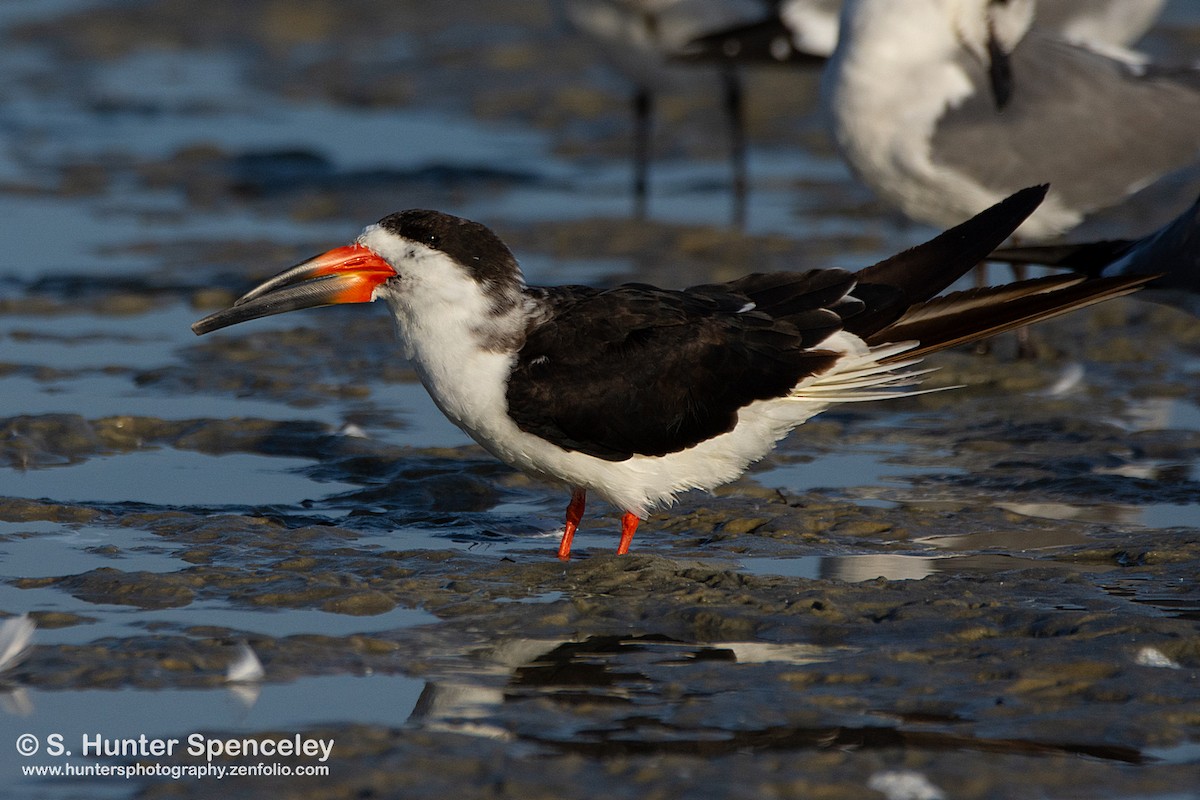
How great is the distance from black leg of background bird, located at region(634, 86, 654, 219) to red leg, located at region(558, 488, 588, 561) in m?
4.77

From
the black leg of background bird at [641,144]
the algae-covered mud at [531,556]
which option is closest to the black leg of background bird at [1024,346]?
the algae-covered mud at [531,556]

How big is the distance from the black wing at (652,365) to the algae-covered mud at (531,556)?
39 cm

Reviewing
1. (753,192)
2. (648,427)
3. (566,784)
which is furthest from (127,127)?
(566,784)

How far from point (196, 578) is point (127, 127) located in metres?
7.78

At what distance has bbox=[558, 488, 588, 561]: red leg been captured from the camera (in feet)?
15.8

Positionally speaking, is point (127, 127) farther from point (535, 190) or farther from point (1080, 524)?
point (1080, 524)

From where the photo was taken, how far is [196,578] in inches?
179

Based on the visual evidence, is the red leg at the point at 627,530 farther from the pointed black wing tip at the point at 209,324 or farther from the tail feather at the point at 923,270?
the pointed black wing tip at the point at 209,324

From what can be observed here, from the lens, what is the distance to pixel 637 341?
185 inches

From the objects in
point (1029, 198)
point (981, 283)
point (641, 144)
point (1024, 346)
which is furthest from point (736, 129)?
point (1029, 198)

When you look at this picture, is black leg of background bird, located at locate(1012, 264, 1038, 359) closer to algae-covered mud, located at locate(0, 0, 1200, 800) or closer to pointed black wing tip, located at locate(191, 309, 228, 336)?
algae-covered mud, located at locate(0, 0, 1200, 800)

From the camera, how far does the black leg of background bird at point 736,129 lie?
31.6ft

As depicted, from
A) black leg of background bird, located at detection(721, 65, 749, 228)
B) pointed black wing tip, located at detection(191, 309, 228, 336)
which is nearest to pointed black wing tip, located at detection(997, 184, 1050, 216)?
pointed black wing tip, located at detection(191, 309, 228, 336)

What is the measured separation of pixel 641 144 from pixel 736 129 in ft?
1.82
